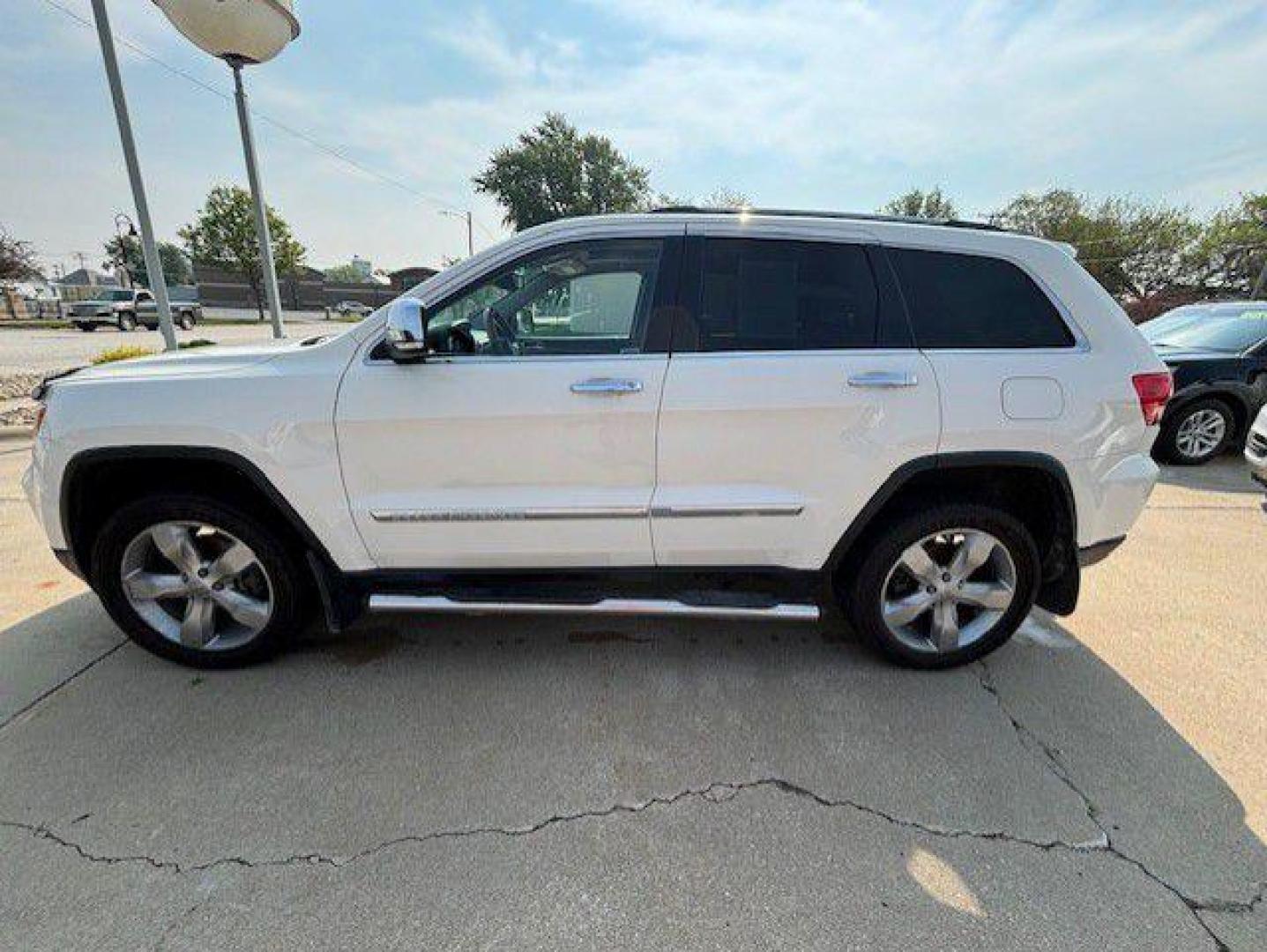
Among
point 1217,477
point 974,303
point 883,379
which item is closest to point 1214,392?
point 1217,477

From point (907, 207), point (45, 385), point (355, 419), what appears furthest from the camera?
point (907, 207)

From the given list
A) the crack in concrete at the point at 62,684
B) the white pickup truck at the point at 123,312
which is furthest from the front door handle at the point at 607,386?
the white pickup truck at the point at 123,312

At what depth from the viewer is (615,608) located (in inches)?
102

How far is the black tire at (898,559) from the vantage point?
2.63m

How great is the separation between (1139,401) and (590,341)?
7.52 ft

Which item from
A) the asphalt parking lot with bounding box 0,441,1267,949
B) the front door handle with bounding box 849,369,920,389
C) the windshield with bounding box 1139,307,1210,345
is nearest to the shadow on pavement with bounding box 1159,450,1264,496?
the windshield with bounding box 1139,307,1210,345

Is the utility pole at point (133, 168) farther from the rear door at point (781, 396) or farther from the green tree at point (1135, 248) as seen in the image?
the green tree at point (1135, 248)

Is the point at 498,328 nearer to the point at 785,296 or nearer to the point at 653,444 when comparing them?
the point at 653,444

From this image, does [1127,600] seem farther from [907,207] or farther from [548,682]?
[907,207]

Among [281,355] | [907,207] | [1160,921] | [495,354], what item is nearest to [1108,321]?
[1160,921]

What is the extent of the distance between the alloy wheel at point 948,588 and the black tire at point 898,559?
0.07 feet

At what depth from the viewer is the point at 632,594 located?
2672 mm

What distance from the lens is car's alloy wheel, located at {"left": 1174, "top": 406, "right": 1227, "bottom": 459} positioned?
21.1 ft

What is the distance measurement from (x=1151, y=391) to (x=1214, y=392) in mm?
5470
